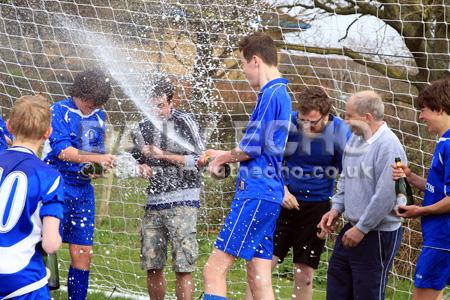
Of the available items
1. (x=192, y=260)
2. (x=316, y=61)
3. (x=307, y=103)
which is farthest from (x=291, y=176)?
(x=316, y=61)

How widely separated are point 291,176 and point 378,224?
3.10 ft

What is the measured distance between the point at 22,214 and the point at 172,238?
6.25 feet

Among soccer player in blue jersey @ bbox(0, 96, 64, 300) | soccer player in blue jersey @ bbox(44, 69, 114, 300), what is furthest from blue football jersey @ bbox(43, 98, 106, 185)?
soccer player in blue jersey @ bbox(0, 96, 64, 300)

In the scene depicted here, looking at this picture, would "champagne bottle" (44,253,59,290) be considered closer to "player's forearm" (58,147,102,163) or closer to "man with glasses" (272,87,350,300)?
"player's forearm" (58,147,102,163)

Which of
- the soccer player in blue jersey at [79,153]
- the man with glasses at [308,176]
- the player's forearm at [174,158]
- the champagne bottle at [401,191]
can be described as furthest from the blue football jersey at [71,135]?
the champagne bottle at [401,191]

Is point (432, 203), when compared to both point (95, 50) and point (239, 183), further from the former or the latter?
point (95, 50)

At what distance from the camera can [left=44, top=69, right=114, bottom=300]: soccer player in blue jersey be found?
5.25 meters

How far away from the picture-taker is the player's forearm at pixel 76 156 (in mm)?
5141

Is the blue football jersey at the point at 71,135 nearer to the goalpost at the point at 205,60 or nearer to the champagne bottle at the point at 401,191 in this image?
the goalpost at the point at 205,60

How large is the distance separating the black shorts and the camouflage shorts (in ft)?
1.97

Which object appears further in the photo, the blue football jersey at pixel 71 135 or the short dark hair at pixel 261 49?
the blue football jersey at pixel 71 135

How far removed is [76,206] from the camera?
17.4 feet

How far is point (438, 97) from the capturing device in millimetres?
4289

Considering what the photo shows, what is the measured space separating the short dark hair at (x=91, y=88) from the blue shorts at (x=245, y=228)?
1.45 metres
